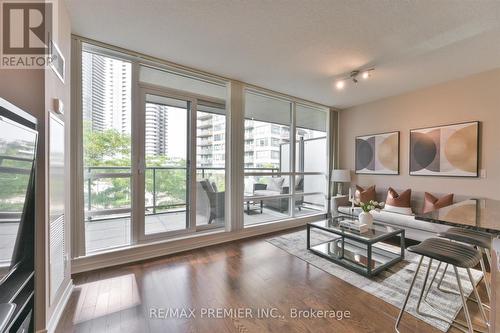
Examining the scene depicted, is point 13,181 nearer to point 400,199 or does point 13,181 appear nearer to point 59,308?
point 59,308

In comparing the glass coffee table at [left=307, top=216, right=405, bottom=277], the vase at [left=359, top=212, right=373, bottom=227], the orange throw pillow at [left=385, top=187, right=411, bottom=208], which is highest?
the orange throw pillow at [left=385, top=187, right=411, bottom=208]

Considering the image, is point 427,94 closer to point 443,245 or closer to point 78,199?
point 443,245

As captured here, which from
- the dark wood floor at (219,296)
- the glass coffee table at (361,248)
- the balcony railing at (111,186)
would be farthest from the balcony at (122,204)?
the glass coffee table at (361,248)

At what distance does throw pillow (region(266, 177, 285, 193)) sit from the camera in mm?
4309

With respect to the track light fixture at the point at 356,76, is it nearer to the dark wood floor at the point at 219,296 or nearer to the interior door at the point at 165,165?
the interior door at the point at 165,165

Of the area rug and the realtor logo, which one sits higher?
the realtor logo

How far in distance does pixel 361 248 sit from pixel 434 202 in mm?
1467

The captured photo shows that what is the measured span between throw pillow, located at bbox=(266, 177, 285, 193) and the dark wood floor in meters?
1.63

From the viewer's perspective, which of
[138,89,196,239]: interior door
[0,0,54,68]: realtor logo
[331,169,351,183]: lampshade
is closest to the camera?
[0,0,54,68]: realtor logo

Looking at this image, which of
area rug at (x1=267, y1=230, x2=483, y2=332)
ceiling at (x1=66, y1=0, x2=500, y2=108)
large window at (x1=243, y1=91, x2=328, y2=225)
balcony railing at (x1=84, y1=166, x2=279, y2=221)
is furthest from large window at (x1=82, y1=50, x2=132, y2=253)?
area rug at (x1=267, y1=230, x2=483, y2=332)

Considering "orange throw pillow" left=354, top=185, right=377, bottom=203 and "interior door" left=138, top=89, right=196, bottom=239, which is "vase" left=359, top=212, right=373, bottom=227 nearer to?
"orange throw pillow" left=354, top=185, right=377, bottom=203

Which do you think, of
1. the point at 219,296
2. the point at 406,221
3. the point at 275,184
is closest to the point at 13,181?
the point at 219,296

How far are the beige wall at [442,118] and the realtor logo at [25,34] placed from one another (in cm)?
501

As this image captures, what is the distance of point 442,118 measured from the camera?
3.54 metres
